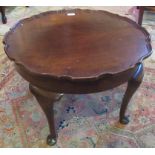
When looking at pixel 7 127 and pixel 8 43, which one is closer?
pixel 8 43

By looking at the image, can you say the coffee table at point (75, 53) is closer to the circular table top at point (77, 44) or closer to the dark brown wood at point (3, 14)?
the circular table top at point (77, 44)

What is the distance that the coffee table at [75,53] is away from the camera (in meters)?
1.14

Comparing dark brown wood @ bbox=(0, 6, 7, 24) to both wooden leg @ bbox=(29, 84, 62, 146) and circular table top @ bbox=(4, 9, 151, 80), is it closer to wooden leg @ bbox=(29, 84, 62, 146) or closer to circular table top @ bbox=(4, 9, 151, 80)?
circular table top @ bbox=(4, 9, 151, 80)

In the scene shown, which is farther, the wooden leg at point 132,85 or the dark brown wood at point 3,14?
the dark brown wood at point 3,14

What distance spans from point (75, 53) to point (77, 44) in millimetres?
91

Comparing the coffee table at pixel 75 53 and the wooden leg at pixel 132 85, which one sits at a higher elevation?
the coffee table at pixel 75 53

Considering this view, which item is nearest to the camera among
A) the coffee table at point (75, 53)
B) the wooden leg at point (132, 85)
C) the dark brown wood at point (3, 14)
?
the coffee table at point (75, 53)

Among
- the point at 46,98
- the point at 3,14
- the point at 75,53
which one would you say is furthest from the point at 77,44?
the point at 3,14

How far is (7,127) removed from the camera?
1.60m

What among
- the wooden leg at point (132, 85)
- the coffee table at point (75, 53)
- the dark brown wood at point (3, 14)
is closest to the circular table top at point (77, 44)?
the coffee table at point (75, 53)
